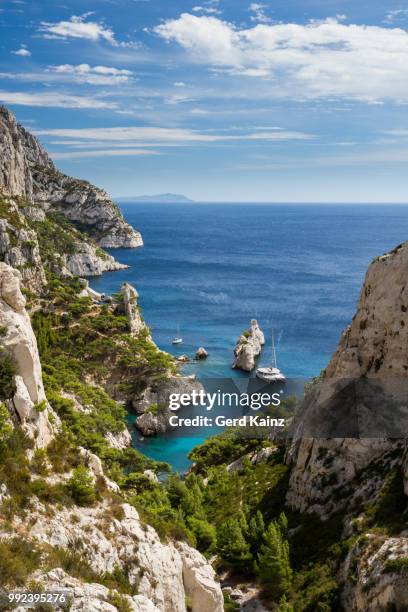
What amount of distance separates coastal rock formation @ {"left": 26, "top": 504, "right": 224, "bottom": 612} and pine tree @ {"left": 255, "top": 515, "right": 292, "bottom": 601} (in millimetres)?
3641

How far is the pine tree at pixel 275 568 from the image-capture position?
1941 centimetres

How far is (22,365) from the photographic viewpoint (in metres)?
16.6

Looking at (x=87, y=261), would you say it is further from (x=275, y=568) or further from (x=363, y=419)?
(x=275, y=568)

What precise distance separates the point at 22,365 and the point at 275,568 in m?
11.8

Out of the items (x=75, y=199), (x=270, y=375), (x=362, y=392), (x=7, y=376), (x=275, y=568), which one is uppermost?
(x=75, y=199)

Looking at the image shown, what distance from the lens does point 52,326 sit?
5956 centimetres

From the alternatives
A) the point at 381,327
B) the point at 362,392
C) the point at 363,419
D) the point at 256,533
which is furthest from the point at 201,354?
the point at 363,419

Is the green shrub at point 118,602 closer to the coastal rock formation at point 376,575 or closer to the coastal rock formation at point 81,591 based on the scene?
the coastal rock formation at point 81,591

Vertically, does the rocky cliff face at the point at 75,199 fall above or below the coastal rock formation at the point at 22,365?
above

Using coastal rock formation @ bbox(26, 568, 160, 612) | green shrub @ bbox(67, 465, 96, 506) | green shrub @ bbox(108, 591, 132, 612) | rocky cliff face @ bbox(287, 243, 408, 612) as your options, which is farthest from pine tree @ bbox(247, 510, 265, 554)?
green shrub @ bbox(108, 591, 132, 612)

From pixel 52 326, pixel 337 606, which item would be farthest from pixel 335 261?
pixel 337 606

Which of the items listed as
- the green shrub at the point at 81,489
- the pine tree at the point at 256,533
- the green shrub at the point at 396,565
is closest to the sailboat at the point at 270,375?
the pine tree at the point at 256,533

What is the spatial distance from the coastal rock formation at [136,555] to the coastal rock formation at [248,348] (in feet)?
163

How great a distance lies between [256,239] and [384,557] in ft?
584
